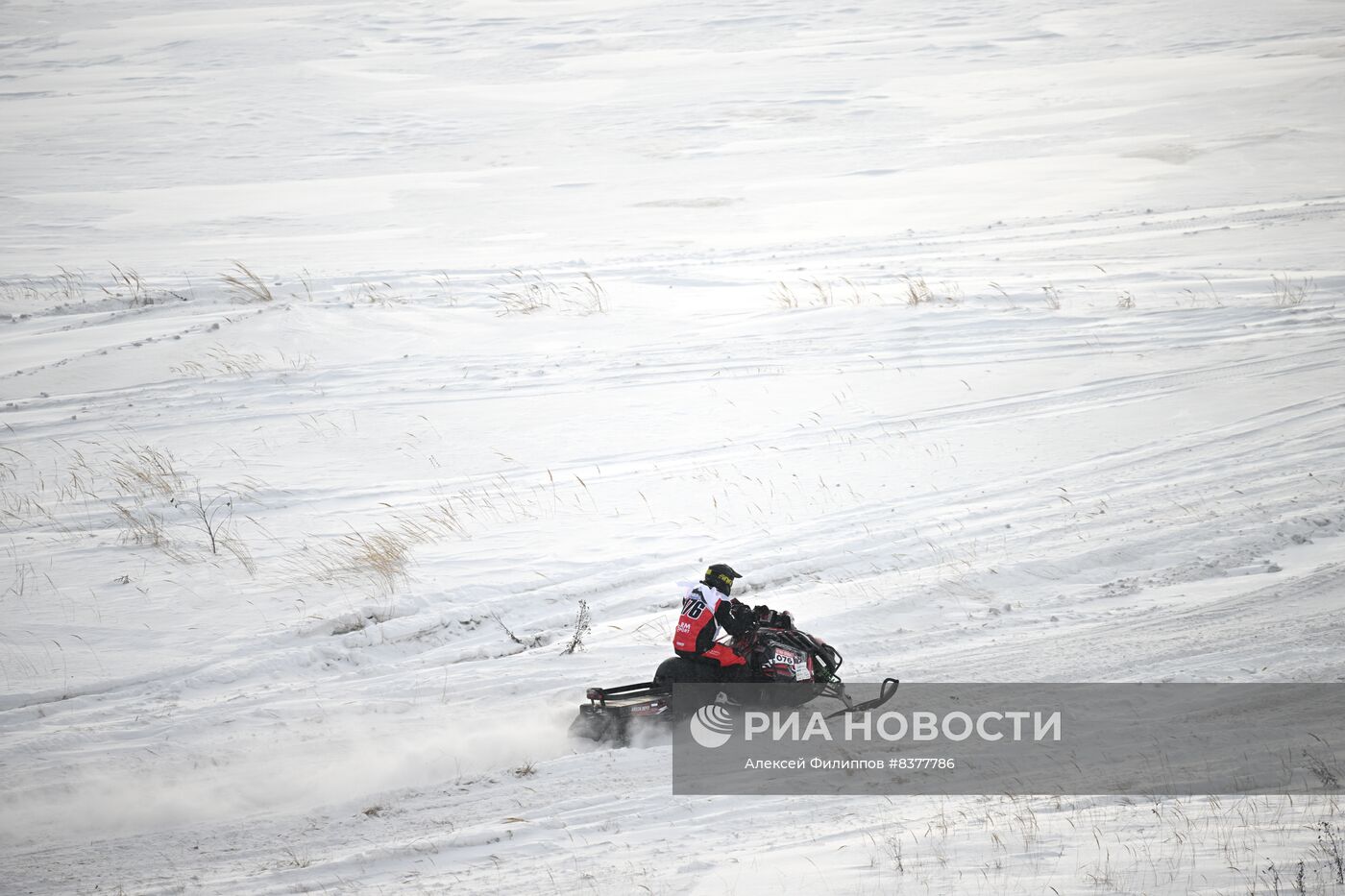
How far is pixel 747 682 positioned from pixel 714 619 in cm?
61

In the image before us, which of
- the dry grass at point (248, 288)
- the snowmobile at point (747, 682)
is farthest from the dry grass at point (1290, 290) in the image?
the dry grass at point (248, 288)

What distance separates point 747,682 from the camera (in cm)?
849

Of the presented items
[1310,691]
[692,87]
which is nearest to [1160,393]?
[1310,691]

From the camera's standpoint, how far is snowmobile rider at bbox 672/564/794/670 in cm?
837

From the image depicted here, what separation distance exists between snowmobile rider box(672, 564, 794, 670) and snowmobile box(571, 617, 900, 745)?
70 millimetres

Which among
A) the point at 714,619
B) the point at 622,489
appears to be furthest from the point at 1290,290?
the point at 714,619

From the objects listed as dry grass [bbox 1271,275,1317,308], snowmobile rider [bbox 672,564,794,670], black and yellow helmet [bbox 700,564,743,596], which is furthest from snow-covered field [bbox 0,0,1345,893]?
black and yellow helmet [bbox 700,564,743,596]

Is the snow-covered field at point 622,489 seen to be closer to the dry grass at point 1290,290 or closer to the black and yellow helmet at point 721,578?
the dry grass at point 1290,290

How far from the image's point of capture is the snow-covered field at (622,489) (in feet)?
23.3
